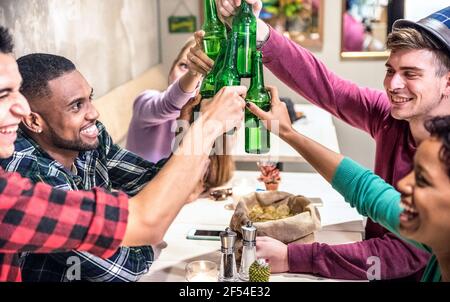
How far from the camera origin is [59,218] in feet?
2.81

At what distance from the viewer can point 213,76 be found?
1.28 m

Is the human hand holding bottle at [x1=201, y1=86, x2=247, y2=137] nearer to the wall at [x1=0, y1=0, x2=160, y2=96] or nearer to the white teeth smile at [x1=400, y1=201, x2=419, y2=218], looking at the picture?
the white teeth smile at [x1=400, y1=201, x2=419, y2=218]

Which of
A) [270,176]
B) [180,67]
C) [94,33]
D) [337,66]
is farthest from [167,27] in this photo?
[270,176]

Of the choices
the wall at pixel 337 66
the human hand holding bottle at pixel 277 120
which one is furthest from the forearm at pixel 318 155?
the wall at pixel 337 66

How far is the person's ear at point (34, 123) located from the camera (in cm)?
126

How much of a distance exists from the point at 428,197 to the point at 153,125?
4.89ft

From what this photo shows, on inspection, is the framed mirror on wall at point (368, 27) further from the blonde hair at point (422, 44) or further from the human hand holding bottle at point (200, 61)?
the human hand holding bottle at point (200, 61)

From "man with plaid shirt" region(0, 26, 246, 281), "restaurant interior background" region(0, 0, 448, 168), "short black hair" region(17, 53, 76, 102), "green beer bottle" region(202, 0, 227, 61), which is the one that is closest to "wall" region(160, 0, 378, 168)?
"restaurant interior background" region(0, 0, 448, 168)

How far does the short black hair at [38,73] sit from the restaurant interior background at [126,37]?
475 mm

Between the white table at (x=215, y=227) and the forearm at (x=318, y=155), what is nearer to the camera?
the forearm at (x=318, y=155)

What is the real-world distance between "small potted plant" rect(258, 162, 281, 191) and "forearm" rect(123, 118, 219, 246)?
935 mm

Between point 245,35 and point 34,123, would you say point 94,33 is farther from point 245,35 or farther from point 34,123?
point 245,35

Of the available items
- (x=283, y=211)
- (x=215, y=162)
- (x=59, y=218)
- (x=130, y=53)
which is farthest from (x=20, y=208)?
(x=130, y=53)

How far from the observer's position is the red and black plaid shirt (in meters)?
0.84
